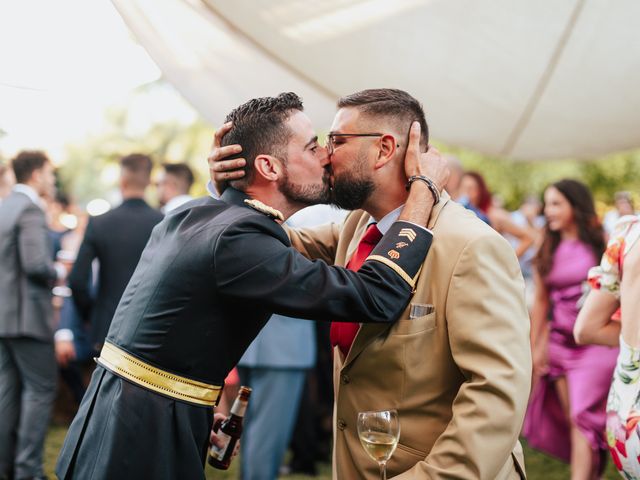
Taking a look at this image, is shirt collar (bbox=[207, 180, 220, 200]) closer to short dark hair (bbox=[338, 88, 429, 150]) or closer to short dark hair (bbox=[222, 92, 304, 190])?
short dark hair (bbox=[222, 92, 304, 190])

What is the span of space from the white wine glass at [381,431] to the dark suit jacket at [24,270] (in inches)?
159

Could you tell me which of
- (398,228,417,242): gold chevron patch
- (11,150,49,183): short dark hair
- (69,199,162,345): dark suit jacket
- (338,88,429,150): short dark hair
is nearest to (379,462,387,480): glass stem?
(398,228,417,242): gold chevron patch

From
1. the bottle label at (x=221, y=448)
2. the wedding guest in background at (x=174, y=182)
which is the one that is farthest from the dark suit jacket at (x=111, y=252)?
the bottle label at (x=221, y=448)

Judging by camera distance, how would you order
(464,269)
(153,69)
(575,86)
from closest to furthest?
(464,269)
(575,86)
(153,69)

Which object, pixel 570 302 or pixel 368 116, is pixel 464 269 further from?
pixel 570 302

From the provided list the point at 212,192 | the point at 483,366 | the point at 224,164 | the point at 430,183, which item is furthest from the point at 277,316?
the point at 483,366

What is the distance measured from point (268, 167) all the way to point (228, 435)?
3.44 feet

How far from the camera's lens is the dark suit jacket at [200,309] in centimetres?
235

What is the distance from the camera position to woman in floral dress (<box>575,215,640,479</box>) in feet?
9.64

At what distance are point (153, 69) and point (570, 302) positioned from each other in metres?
3.58

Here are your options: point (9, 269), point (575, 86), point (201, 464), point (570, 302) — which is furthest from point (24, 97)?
point (570, 302)

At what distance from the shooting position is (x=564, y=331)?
19.6 feet

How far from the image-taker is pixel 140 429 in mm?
2383

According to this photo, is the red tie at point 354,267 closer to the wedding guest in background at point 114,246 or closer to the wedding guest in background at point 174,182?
the wedding guest in background at point 114,246
